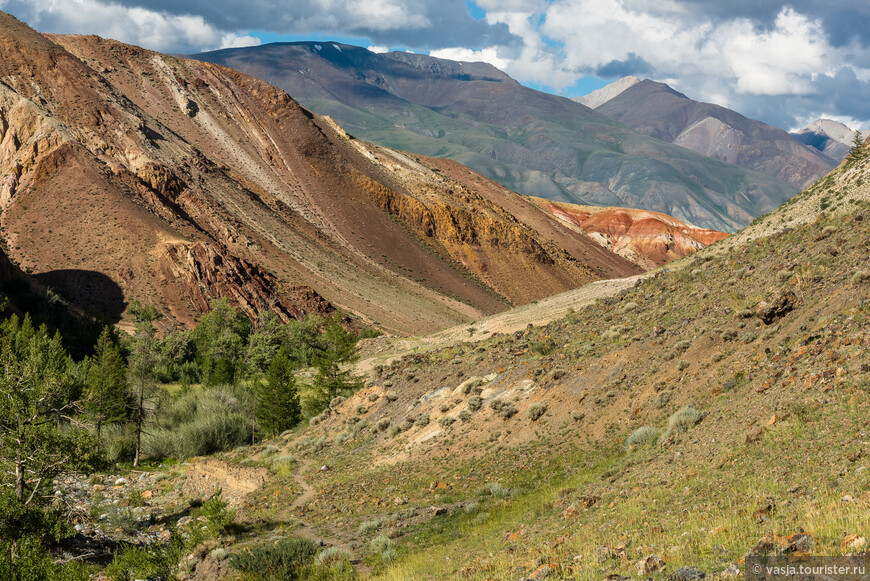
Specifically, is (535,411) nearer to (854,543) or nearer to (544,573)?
(544,573)

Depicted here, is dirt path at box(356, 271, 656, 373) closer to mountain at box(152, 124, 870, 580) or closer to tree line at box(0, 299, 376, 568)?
tree line at box(0, 299, 376, 568)

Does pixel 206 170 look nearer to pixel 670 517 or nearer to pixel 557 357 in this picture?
pixel 557 357

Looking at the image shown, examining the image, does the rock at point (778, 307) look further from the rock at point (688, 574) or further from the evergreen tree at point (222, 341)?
the evergreen tree at point (222, 341)

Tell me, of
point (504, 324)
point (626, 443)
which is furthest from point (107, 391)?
point (626, 443)

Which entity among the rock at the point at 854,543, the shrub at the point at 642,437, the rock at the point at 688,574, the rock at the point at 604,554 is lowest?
the rock at the point at 604,554

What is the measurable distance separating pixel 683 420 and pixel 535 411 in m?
5.63

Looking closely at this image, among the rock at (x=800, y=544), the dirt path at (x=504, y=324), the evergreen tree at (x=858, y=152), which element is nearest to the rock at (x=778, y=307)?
the rock at (x=800, y=544)

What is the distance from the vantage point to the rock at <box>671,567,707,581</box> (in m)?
8.13

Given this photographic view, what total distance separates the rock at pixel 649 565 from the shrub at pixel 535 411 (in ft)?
35.9

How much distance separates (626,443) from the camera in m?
16.3

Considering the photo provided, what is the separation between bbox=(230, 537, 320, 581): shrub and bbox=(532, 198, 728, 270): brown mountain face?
433ft

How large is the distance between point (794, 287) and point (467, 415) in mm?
10803

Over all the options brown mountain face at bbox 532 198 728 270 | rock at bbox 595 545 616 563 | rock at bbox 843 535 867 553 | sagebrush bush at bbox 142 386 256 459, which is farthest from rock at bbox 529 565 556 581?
brown mountain face at bbox 532 198 728 270

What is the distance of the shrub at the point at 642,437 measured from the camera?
51.2 ft
